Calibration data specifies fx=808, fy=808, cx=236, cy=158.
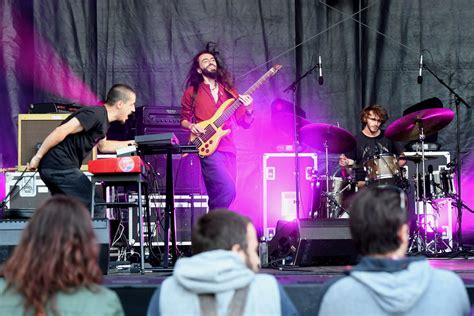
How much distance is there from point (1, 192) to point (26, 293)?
620cm

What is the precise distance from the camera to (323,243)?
21.9 ft

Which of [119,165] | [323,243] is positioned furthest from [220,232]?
[323,243]

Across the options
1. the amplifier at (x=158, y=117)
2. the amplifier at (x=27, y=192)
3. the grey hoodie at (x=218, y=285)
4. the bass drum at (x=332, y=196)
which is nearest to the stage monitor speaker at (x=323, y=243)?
the bass drum at (x=332, y=196)

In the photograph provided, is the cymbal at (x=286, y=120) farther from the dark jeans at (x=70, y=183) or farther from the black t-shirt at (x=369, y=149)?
the dark jeans at (x=70, y=183)

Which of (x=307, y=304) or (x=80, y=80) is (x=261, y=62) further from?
(x=307, y=304)

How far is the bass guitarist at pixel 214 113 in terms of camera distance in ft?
23.7

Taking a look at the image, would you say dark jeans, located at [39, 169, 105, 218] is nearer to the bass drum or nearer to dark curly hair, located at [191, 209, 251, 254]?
the bass drum

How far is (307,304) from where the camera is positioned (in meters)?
4.51

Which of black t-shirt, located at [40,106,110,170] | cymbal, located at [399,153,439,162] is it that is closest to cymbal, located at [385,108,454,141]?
cymbal, located at [399,153,439,162]

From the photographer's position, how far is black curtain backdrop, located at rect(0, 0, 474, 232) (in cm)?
878

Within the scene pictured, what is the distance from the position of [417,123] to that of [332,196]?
1.16 m

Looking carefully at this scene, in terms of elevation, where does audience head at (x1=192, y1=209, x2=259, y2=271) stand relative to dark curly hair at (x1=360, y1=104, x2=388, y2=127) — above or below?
below

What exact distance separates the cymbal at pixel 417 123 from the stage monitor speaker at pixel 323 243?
1941mm

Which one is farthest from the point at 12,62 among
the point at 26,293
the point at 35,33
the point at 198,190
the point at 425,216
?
the point at 26,293
